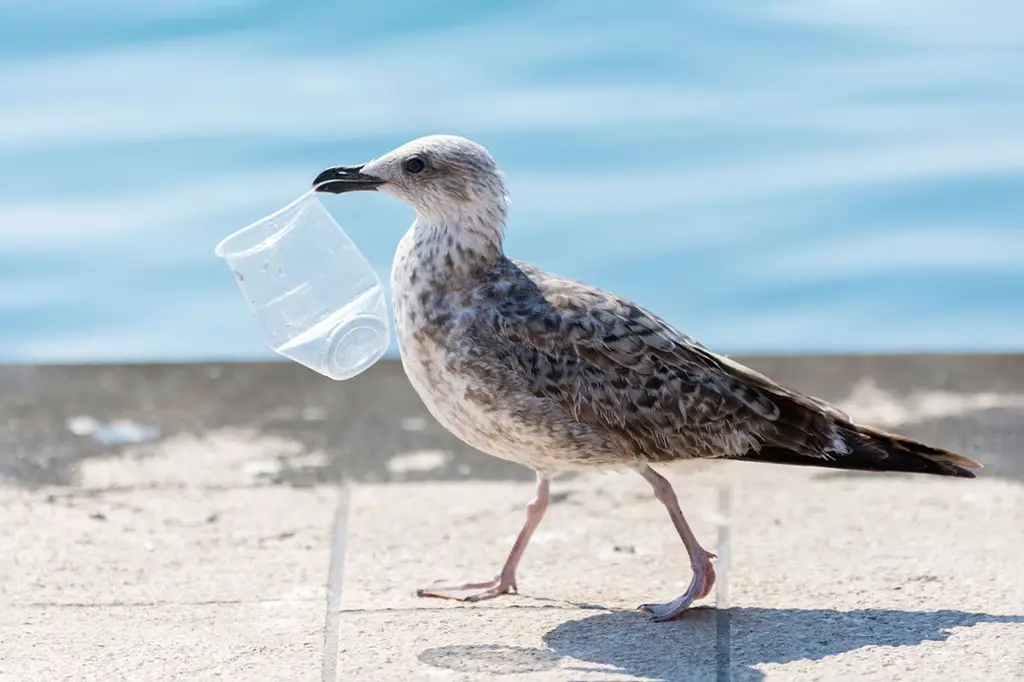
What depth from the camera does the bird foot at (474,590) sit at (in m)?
5.67

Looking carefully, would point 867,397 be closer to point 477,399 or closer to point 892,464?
point 892,464

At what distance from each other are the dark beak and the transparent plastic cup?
0.25 metres

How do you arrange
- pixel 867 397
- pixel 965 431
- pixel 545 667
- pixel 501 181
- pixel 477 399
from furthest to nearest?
pixel 867 397
pixel 965 431
pixel 501 181
pixel 477 399
pixel 545 667

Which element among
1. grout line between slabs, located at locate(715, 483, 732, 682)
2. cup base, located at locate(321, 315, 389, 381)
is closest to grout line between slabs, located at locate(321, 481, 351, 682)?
cup base, located at locate(321, 315, 389, 381)

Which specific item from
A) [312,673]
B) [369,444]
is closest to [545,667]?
[312,673]

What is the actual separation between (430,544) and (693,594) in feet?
4.24

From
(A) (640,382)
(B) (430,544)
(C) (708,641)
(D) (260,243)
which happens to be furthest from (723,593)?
(D) (260,243)

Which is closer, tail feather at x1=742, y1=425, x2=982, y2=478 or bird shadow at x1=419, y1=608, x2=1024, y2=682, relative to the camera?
bird shadow at x1=419, y1=608, x2=1024, y2=682

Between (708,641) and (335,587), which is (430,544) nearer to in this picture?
(335,587)

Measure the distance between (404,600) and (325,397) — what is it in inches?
111

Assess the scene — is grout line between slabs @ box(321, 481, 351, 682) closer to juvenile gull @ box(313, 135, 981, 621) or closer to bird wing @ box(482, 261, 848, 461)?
juvenile gull @ box(313, 135, 981, 621)

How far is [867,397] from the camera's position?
27.0 ft

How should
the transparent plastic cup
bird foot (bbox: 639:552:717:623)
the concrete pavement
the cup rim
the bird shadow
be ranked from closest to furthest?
the bird shadow
the concrete pavement
bird foot (bbox: 639:552:717:623)
the cup rim
the transparent plastic cup

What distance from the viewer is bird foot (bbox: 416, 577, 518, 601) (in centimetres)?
567
